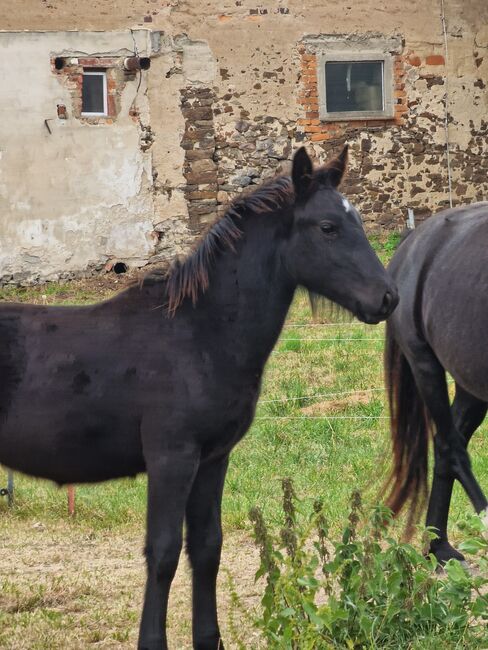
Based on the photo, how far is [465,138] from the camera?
17.5 m

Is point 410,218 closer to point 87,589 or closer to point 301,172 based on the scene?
point 87,589

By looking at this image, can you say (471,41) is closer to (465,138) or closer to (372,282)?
(465,138)

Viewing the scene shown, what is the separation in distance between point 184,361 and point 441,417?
242 centimetres

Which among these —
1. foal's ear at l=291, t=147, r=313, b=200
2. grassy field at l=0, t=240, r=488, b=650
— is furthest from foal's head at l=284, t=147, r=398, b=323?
grassy field at l=0, t=240, r=488, b=650

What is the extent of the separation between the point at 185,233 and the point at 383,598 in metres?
12.9

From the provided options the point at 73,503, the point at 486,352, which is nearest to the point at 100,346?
the point at 486,352

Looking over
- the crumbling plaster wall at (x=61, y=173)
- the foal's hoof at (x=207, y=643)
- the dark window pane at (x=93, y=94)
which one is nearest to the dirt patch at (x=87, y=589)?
the foal's hoof at (x=207, y=643)

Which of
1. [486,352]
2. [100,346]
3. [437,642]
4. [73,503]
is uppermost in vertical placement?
[100,346]

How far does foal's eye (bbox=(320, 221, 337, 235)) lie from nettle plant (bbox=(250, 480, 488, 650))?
96cm

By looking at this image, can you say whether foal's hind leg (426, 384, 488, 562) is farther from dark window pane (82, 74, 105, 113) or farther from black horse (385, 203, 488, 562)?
dark window pane (82, 74, 105, 113)

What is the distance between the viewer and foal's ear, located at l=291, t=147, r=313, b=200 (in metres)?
4.13

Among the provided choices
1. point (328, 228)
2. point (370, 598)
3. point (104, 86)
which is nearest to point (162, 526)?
point (370, 598)

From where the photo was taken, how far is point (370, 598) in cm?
414

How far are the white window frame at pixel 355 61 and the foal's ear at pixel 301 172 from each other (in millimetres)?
13075
